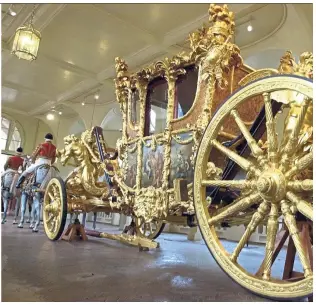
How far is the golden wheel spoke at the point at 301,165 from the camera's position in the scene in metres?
1.44

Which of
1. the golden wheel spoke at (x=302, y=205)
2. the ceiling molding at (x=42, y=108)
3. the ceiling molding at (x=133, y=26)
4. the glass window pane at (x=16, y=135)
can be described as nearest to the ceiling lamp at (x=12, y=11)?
the ceiling molding at (x=133, y=26)

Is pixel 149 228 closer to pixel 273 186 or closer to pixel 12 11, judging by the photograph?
pixel 273 186

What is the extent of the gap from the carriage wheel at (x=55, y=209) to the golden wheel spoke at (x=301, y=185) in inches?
107

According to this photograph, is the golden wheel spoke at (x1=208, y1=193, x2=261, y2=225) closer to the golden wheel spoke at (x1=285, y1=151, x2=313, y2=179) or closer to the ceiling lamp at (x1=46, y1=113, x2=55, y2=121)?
the golden wheel spoke at (x1=285, y1=151, x2=313, y2=179)

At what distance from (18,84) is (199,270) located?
955 centimetres

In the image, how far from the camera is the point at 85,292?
5.41ft

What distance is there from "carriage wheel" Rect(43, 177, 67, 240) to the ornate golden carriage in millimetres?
13

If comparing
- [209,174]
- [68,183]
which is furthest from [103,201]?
[209,174]

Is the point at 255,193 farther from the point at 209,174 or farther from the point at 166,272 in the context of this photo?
the point at 166,272

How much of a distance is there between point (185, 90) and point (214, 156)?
0.73 m

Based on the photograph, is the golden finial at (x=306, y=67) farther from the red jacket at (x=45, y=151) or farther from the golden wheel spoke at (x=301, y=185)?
the red jacket at (x=45, y=151)

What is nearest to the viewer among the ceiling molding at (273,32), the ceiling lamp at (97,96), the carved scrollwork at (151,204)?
the carved scrollwork at (151,204)

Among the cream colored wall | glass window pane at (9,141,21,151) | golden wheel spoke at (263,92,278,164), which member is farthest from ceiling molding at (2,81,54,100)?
golden wheel spoke at (263,92,278,164)

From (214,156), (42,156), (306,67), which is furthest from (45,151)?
(306,67)
